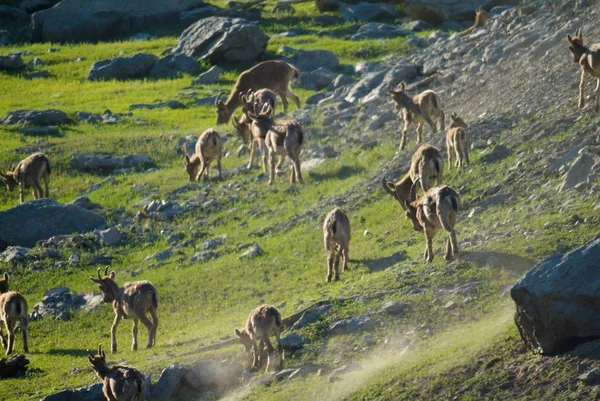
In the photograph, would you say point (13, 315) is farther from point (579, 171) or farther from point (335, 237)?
point (579, 171)

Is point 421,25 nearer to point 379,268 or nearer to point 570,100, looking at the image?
point 570,100

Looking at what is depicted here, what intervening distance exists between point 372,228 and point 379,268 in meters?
3.44

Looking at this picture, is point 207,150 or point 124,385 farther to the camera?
point 207,150

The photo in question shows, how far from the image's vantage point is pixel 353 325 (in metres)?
20.2

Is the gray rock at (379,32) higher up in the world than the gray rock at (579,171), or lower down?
higher up

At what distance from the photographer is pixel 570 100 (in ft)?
94.8

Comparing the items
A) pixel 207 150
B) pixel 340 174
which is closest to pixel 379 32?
pixel 207 150

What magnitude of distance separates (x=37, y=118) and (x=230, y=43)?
995cm

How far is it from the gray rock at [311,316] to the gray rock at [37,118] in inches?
955

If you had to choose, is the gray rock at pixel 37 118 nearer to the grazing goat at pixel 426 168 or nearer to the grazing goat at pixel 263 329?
the grazing goat at pixel 426 168

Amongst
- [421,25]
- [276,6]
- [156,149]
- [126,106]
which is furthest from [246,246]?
[276,6]

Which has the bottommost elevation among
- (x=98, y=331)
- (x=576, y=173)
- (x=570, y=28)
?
(x=98, y=331)

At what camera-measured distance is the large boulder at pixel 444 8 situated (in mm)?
50625

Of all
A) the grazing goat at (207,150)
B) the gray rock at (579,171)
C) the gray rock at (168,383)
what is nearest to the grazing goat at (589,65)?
the gray rock at (579,171)
